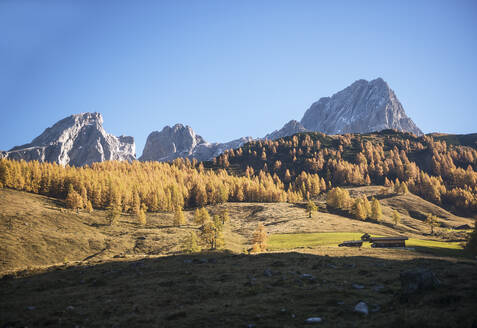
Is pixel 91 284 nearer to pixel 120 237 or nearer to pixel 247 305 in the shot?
pixel 247 305

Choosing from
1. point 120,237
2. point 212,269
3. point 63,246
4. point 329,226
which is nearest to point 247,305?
point 212,269

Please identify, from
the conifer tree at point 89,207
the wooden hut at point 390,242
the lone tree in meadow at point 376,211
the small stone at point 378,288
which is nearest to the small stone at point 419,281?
the small stone at point 378,288

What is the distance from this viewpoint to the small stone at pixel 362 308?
53.1 ft

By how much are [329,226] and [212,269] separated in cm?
8693

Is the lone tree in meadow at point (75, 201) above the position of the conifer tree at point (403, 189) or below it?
above

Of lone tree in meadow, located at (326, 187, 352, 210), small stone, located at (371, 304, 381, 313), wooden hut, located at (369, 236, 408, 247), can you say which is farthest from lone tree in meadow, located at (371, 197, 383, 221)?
small stone, located at (371, 304, 381, 313)

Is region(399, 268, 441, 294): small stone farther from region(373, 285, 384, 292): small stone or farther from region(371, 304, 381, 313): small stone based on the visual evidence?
region(373, 285, 384, 292): small stone

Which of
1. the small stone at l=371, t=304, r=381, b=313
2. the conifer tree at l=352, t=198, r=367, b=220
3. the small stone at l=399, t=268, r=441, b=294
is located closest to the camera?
the small stone at l=371, t=304, r=381, b=313

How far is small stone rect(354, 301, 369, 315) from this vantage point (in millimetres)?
16173

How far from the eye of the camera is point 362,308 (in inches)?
655

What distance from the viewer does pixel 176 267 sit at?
121 feet

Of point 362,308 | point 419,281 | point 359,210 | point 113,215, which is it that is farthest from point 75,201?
point 419,281

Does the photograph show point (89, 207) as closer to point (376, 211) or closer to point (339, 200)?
point (339, 200)

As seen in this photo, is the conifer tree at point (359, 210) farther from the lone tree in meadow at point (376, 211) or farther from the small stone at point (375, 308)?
the small stone at point (375, 308)
